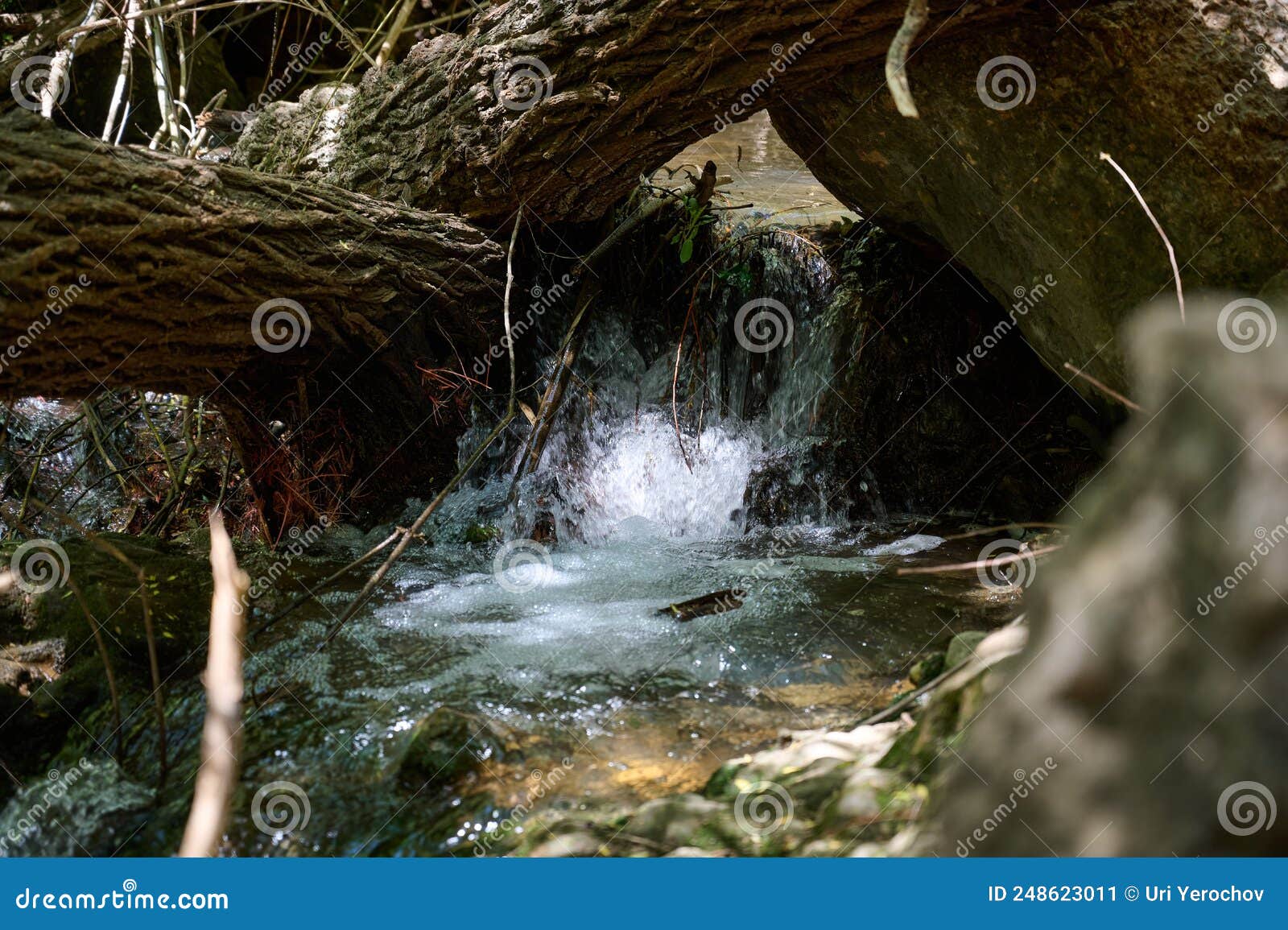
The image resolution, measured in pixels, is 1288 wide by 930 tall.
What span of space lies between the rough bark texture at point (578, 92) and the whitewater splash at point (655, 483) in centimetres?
107

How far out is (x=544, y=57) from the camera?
3.52 meters

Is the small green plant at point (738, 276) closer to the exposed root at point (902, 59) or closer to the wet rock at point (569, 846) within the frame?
the exposed root at point (902, 59)

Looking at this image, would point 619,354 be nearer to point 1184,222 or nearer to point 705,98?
point 705,98

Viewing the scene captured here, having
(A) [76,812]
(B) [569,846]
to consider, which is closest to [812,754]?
(B) [569,846]

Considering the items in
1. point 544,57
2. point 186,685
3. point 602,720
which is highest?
point 544,57

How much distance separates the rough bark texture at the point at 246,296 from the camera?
2604mm

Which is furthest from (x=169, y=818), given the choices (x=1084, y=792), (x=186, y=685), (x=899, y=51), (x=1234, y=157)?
(x=1234, y=157)

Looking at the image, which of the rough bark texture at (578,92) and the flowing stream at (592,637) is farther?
the rough bark texture at (578,92)

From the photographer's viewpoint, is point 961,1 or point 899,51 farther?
point 961,1

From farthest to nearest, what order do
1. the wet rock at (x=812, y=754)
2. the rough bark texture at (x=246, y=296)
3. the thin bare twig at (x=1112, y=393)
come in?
the rough bark texture at (x=246, y=296), the wet rock at (x=812, y=754), the thin bare twig at (x=1112, y=393)

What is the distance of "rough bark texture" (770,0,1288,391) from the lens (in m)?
2.86

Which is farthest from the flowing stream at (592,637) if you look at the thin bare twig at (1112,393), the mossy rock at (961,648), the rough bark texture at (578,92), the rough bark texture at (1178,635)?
the rough bark texture at (1178,635)

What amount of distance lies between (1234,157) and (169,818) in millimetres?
3526

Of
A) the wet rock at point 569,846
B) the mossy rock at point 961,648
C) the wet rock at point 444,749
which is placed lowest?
the wet rock at point 444,749
